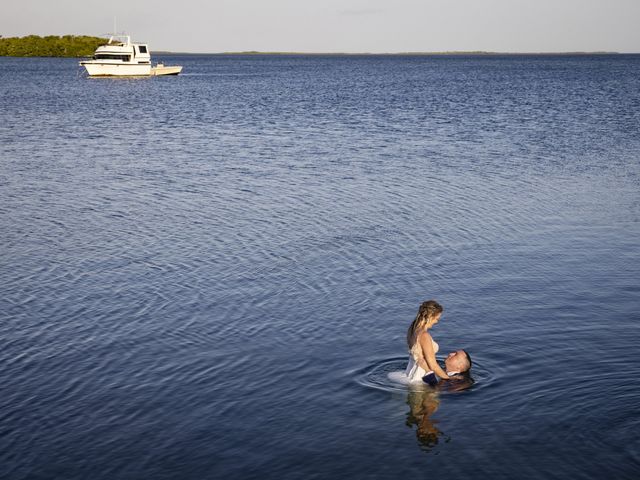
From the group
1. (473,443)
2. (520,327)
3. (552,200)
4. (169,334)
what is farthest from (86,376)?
(552,200)

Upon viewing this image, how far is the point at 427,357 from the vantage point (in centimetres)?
1384

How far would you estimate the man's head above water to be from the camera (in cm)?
1424

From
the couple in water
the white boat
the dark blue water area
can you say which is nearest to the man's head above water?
the couple in water

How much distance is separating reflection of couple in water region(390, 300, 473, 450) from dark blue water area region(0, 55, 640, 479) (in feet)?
0.33

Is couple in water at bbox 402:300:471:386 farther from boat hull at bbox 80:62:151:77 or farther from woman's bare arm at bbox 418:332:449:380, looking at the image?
boat hull at bbox 80:62:151:77

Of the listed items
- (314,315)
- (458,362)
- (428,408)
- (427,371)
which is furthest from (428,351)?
(314,315)

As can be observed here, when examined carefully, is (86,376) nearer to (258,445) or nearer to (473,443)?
(258,445)

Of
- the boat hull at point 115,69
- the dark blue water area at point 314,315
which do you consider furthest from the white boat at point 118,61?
the dark blue water area at point 314,315

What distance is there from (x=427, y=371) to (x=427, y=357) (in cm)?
30

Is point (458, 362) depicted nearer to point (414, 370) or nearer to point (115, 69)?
point (414, 370)

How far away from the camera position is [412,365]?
14203 millimetres

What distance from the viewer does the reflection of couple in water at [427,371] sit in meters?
13.5

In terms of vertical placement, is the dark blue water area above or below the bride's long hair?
below

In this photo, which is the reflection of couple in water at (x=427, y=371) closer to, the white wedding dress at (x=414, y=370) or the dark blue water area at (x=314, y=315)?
the white wedding dress at (x=414, y=370)
